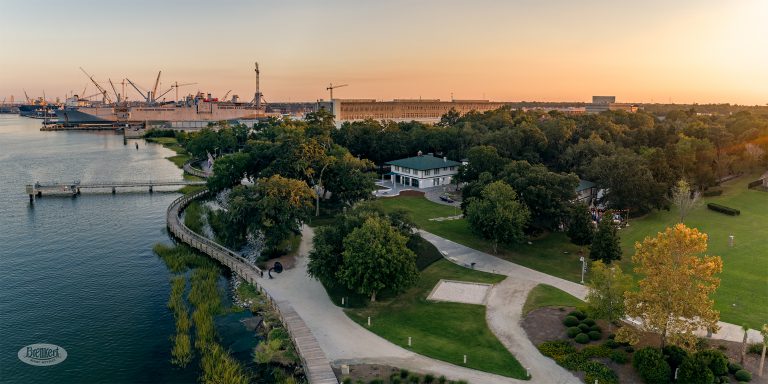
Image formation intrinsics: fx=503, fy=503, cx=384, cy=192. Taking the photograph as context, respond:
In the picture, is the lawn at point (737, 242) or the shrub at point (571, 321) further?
the lawn at point (737, 242)

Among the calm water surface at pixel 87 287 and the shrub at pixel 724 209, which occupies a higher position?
the shrub at pixel 724 209

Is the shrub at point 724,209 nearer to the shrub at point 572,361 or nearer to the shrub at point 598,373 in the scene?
the shrub at point 572,361

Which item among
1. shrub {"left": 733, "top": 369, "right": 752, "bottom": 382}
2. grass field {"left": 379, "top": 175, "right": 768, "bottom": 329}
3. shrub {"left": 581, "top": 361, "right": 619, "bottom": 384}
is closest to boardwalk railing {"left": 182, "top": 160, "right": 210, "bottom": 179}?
grass field {"left": 379, "top": 175, "right": 768, "bottom": 329}

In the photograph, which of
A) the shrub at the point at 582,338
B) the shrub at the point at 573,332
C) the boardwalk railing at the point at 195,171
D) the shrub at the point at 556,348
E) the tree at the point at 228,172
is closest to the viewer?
the shrub at the point at 556,348

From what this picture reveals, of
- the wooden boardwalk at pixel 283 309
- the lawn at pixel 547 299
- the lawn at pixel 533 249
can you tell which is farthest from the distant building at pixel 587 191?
the wooden boardwalk at pixel 283 309

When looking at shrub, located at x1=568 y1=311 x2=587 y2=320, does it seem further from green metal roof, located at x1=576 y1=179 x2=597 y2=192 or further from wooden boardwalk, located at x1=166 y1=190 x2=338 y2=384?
green metal roof, located at x1=576 y1=179 x2=597 y2=192

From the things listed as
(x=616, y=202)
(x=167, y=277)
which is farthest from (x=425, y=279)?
(x=616, y=202)
